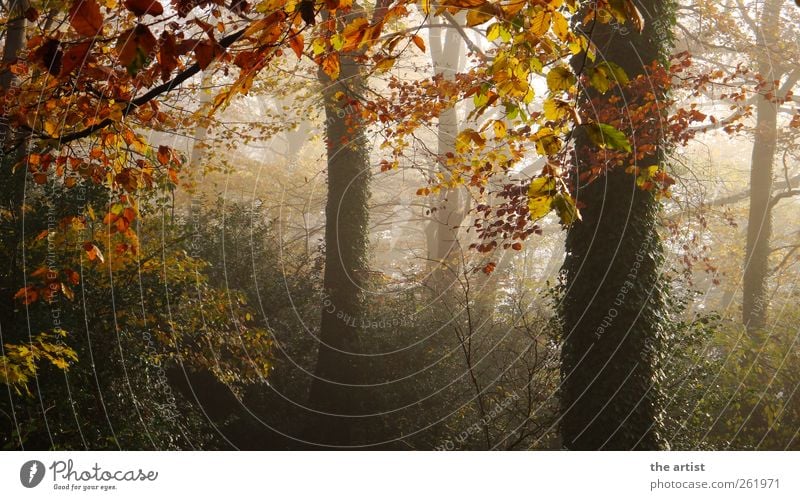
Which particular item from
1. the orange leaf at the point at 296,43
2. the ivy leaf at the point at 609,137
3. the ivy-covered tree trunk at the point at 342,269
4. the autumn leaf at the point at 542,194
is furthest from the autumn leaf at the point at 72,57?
the ivy-covered tree trunk at the point at 342,269

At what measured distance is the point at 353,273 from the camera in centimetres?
1218

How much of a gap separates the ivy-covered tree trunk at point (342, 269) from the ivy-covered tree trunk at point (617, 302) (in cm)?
465

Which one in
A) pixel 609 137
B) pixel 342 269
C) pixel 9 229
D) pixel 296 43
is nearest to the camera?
pixel 609 137

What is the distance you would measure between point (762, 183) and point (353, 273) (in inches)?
406

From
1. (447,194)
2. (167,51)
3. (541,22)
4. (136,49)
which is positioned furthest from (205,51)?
(447,194)

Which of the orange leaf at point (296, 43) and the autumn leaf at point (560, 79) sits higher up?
→ the orange leaf at point (296, 43)

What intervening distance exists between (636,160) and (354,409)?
622 cm

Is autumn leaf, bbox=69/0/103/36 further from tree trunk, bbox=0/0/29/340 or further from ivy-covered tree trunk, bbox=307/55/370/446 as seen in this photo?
ivy-covered tree trunk, bbox=307/55/370/446

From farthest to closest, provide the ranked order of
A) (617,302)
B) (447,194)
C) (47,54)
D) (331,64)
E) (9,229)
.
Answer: (447,194) → (617,302) → (9,229) → (331,64) → (47,54)

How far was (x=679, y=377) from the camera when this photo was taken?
8883 millimetres

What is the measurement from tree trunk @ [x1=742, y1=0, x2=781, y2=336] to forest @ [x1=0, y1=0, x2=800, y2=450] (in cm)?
18

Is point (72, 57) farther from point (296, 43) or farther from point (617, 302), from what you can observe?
point (617, 302)

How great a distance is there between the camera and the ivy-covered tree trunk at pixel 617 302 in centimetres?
749

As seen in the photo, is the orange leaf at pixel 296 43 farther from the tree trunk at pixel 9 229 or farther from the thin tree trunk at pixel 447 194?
the thin tree trunk at pixel 447 194
